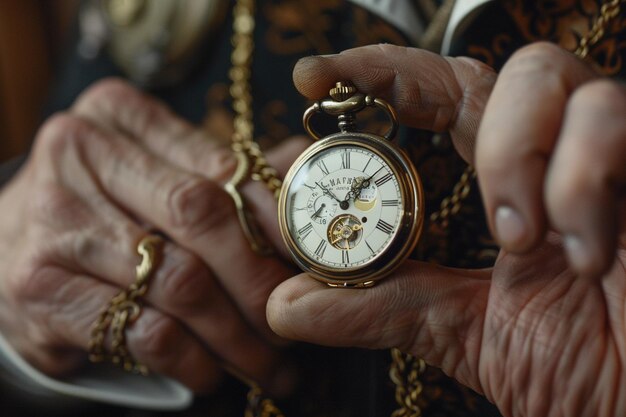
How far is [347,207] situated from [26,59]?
1.33 m

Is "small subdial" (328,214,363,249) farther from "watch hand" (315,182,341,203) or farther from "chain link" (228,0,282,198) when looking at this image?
"chain link" (228,0,282,198)

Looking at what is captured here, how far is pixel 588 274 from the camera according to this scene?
36cm

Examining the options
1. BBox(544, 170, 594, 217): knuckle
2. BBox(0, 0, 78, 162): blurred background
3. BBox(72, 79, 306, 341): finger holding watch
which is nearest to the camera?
BBox(544, 170, 594, 217): knuckle

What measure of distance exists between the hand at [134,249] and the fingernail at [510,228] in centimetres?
29

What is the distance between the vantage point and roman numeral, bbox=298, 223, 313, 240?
514 millimetres

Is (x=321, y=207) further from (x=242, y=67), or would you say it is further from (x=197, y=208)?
(x=242, y=67)

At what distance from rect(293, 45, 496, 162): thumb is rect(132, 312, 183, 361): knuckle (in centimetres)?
30

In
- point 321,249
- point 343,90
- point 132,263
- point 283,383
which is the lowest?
point 283,383

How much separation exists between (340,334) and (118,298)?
287mm

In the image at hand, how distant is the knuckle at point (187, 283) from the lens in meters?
0.65

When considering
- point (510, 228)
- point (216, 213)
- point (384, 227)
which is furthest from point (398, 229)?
point (216, 213)

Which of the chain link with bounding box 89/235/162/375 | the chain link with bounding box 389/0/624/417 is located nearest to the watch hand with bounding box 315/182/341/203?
the chain link with bounding box 389/0/624/417

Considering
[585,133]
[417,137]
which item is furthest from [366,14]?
[585,133]

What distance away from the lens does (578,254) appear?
36cm
